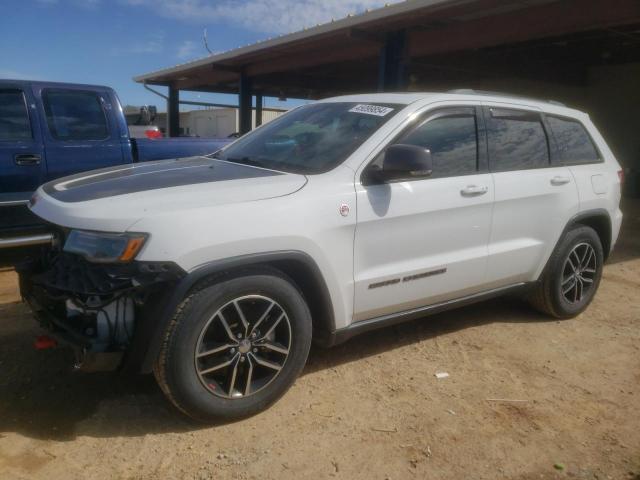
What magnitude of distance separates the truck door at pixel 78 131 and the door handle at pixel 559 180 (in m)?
4.37

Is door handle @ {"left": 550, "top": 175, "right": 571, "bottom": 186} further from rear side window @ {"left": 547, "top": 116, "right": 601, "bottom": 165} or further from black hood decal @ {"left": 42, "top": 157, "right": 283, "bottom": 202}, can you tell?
black hood decal @ {"left": 42, "top": 157, "right": 283, "bottom": 202}

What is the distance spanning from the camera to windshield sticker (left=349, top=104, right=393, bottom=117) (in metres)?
3.47

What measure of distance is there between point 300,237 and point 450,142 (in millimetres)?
1399

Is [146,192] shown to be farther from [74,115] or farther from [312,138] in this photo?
[74,115]

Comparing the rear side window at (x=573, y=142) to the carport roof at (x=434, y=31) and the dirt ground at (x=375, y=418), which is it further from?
the carport roof at (x=434, y=31)

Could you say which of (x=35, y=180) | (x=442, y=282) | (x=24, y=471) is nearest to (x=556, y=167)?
(x=442, y=282)

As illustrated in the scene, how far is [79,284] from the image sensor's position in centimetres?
→ 254

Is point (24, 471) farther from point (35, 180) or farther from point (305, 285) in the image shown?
point (35, 180)

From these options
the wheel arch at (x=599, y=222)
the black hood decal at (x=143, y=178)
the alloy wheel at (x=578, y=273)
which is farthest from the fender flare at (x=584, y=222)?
the black hood decal at (x=143, y=178)

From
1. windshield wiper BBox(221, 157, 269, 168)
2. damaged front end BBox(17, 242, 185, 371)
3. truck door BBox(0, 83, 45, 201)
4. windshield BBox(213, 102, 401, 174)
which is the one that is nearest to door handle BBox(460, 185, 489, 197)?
windshield BBox(213, 102, 401, 174)

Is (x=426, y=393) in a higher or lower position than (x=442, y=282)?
lower

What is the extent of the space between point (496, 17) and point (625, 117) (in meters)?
8.74

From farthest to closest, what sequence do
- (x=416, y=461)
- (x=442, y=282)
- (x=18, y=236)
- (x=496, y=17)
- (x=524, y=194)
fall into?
1. (x=496, y=17)
2. (x=18, y=236)
3. (x=524, y=194)
4. (x=442, y=282)
5. (x=416, y=461)

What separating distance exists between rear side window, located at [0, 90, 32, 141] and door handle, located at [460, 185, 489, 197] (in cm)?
436
